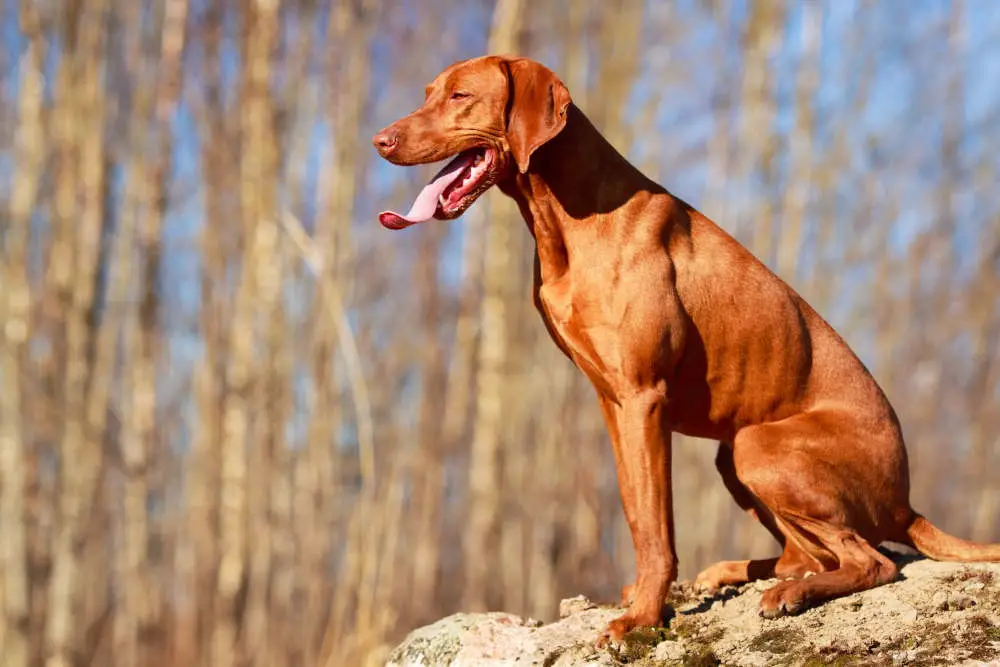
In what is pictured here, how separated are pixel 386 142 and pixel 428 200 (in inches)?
10.5

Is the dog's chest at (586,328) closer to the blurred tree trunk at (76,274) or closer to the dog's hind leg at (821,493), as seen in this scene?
the dog's hind leg at (821,493)

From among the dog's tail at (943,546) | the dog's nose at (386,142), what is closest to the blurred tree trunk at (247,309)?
the dog's nose at (386,142)

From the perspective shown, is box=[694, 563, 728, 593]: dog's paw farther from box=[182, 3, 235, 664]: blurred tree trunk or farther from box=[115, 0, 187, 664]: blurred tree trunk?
box=[182, 3, 235, 664]: blurred tree trunk

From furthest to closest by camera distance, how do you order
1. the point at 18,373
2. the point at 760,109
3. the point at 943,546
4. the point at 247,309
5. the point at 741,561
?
the point at 760,109 → the point at 247,309 → the point at 18,373 → the point at 741,561 → the point at 943,546

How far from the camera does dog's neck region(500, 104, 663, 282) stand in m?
3.99

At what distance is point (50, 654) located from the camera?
9.87m

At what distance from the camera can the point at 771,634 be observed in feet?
11.9

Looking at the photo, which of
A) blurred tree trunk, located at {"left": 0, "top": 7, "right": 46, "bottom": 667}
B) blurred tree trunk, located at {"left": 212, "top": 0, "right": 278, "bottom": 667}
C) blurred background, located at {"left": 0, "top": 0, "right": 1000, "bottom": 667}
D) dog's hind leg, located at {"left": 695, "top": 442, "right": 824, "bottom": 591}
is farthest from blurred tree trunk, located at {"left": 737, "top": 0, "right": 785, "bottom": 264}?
dog's hind leg, located at {"left": 695, "top": 442, "right": 824, "bottom": 591}

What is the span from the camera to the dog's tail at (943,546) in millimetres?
4027

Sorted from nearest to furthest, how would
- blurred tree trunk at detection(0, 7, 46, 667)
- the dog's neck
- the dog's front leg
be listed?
the dog's front leg → the dog's neck → blurred tree trunk at detection(0, 7, 46, 667)

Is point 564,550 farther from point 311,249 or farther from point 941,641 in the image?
→ point 941,641

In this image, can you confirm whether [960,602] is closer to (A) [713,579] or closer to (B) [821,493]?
(B) [821,493]

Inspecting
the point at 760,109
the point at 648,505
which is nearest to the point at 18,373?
the point at 648,505

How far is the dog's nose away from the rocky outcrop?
1816 mm
